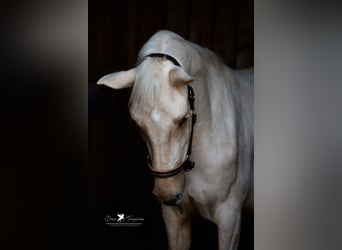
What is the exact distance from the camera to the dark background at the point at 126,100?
140cm

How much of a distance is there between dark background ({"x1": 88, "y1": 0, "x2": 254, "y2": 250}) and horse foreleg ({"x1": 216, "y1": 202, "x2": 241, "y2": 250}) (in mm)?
19

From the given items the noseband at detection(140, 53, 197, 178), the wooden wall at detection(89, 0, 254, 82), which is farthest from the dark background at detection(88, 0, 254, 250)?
the noseband at detection(140, 53, 197, 178)

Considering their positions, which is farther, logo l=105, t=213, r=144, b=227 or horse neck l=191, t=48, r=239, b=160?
horse neck l=191, t=48, r=239, b=160

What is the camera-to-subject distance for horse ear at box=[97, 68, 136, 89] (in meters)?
1.37

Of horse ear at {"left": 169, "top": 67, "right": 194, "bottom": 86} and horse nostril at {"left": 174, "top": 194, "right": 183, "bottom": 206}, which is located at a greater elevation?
horse ear at {"left": 169, "top": 67, "right": 194, "bottom": 86}

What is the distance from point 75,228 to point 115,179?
0.26m

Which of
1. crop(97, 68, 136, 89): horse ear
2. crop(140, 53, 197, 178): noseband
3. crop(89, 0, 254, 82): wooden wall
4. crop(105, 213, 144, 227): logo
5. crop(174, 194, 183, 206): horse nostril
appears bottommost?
crop(105, 213, 144, 227): logo

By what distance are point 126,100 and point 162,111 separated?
19 centimetres

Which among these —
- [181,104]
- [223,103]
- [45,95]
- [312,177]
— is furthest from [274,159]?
[45,95]

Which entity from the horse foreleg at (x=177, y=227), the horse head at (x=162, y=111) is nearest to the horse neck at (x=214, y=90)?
the horse head at (x=162, y=111)

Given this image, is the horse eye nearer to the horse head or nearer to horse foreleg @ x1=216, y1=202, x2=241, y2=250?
the horse head

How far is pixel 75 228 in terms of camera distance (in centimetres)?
127

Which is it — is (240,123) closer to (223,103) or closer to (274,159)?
(223,103)

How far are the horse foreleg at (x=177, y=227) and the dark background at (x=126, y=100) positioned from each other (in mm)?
21
